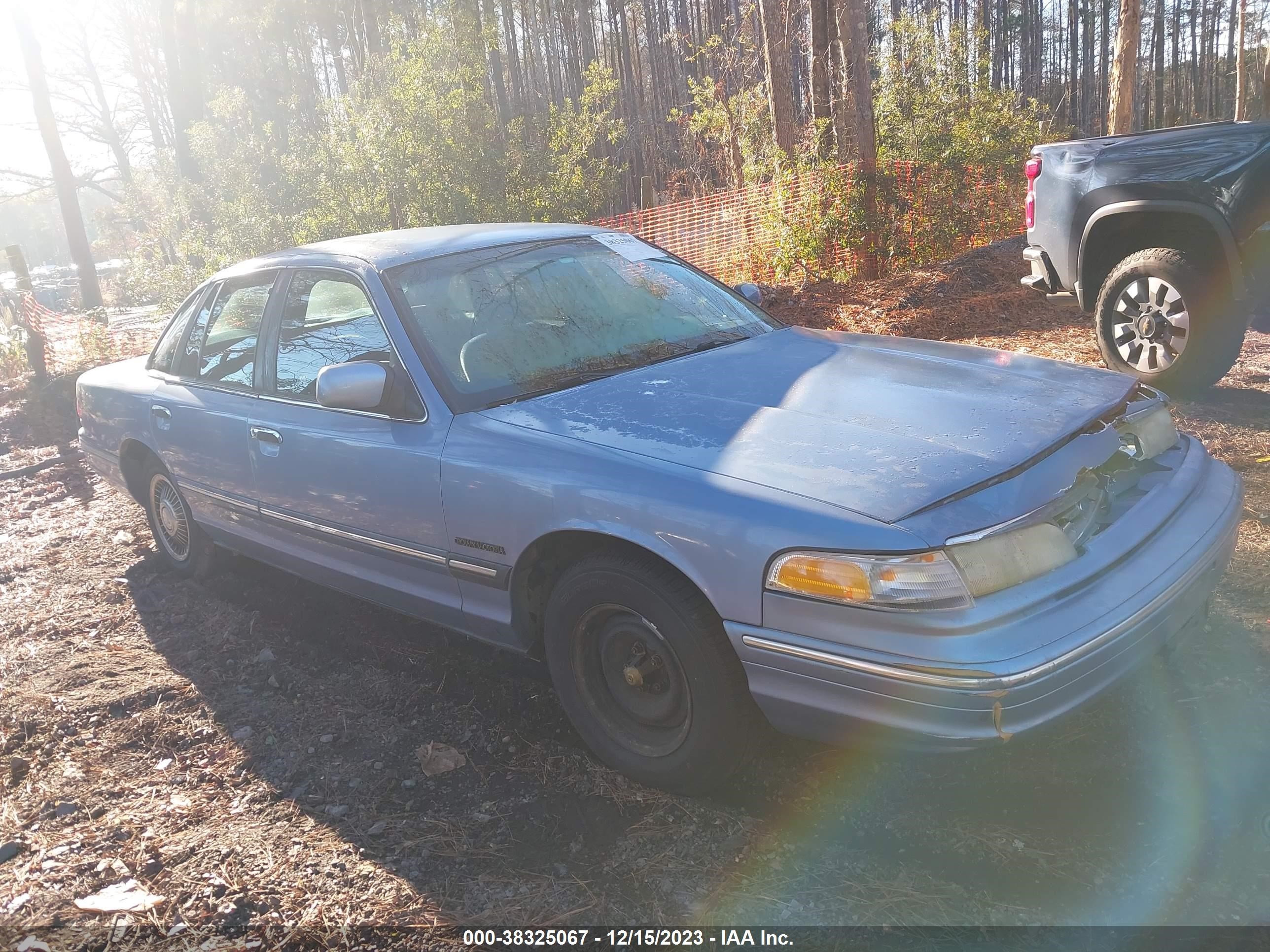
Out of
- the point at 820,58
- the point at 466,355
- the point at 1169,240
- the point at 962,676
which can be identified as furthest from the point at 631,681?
the point at 820,58

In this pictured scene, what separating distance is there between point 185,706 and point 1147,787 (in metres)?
3.37

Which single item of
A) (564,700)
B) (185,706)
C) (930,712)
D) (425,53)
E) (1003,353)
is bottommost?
(185,706)

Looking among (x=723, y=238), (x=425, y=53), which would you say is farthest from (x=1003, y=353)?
(x=425, y=53)

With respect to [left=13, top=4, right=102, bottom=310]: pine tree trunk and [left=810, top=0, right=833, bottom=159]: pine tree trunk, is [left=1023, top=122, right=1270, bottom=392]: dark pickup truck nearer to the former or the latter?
[left=810, top=0, right=833, bottom=159]: pine tree trunk

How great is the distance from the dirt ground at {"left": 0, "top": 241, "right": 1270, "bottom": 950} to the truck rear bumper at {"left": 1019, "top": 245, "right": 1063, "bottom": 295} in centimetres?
264

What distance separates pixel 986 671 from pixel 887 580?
286mm

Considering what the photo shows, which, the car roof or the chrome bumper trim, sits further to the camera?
the car roof

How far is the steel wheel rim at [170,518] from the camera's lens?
5.20 m

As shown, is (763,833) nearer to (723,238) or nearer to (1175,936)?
(1175,936)

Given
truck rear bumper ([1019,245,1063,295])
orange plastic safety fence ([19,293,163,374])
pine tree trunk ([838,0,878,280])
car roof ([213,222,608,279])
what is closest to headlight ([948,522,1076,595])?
car roof ([213,222,608,279])

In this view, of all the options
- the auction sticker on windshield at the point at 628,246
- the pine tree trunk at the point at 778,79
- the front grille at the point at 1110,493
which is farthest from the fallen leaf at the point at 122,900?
the pine tree trunk at the point at 778,79

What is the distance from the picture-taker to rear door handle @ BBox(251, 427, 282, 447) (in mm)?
3945

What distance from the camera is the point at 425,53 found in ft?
43.8

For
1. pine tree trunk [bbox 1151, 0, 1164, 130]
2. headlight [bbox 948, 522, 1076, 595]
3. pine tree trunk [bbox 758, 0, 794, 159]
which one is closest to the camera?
headlight [bbox 948, 522, 1076, 595]
